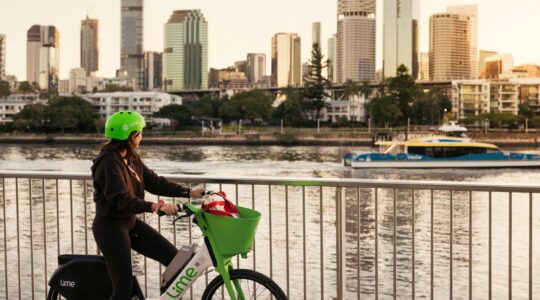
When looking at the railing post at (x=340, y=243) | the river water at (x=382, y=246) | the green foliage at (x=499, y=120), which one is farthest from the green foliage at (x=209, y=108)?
the railing post at (x=340, y=243)

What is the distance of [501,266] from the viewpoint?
1664 centimetres

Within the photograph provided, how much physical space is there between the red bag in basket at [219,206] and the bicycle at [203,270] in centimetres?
3

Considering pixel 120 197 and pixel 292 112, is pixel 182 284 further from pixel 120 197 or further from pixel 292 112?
pixel 292 112

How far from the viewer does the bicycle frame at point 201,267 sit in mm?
4080

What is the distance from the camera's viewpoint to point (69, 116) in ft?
422

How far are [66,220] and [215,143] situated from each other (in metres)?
86.4

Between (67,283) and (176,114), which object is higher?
(176,114)

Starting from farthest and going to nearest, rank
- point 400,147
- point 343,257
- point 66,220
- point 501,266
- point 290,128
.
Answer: point 290,128
point 400,147
point 66,220
point 501,266
point 343,257

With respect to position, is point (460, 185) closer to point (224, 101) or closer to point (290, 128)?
point (290, 128)

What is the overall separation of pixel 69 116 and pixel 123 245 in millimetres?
128259

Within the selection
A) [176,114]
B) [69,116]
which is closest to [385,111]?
[176,114]

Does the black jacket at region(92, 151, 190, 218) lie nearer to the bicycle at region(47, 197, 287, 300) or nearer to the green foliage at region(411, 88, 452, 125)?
the bicycle at region(47, 197, 287, 300)

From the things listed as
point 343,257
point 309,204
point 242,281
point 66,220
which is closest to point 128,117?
point 242,281

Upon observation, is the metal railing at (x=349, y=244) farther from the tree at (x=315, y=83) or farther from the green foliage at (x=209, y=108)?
the green foliage at (x=209, y=108)
